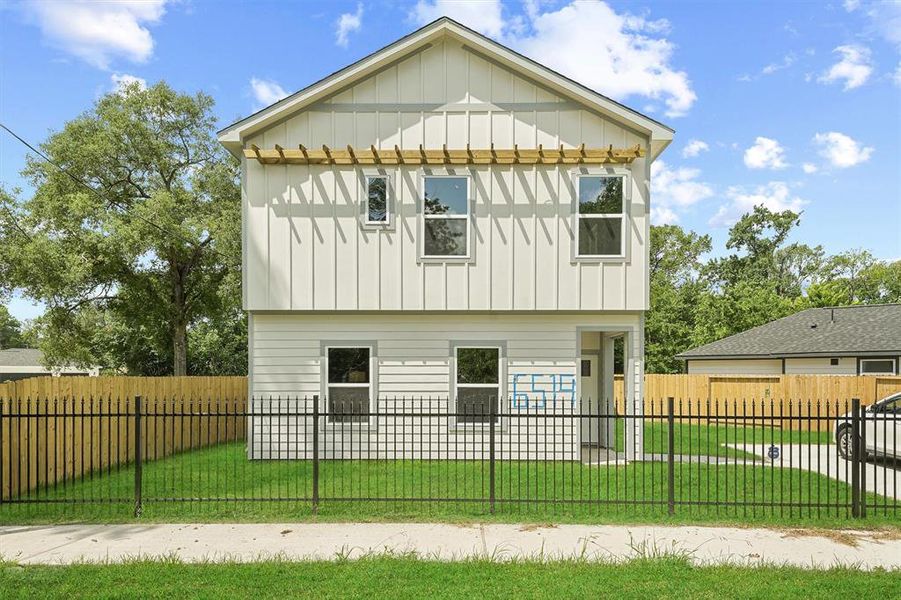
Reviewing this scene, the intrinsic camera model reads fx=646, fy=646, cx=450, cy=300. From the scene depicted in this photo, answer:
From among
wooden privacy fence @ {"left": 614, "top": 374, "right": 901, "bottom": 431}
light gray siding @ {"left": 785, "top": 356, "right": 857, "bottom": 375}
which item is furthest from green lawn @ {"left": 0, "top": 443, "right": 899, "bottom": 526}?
light gray siding @ {"left": 785, "top": 356, "right": 857, "bottom": 375}

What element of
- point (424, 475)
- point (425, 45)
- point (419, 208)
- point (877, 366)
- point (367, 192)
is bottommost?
point (424, 475)

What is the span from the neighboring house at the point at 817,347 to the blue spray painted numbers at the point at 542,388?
14.5 m

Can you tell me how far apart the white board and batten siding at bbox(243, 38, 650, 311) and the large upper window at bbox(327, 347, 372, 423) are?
1.03 metres

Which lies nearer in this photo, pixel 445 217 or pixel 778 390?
pixel 445 217

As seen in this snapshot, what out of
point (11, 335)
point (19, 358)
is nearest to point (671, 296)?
point (19, 358)

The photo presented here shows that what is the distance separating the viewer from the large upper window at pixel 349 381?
13126 millimetres

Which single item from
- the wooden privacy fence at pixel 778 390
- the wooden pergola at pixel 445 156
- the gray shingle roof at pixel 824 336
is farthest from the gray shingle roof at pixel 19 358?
the gray shingle roof at pixel 824 336

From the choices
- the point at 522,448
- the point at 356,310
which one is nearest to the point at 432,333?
the point at 356,310

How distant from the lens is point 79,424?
38.3 ft

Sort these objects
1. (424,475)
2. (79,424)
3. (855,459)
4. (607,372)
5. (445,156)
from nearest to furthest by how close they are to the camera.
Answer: (855,459), (424,475), (79,424), (445,156), (607,372)

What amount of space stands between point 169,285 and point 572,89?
20.9 m

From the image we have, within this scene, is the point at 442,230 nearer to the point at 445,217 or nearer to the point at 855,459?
the point at 445,217

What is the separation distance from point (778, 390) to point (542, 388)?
40.6ft

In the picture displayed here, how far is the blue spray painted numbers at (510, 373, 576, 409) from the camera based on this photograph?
42.5 feet
